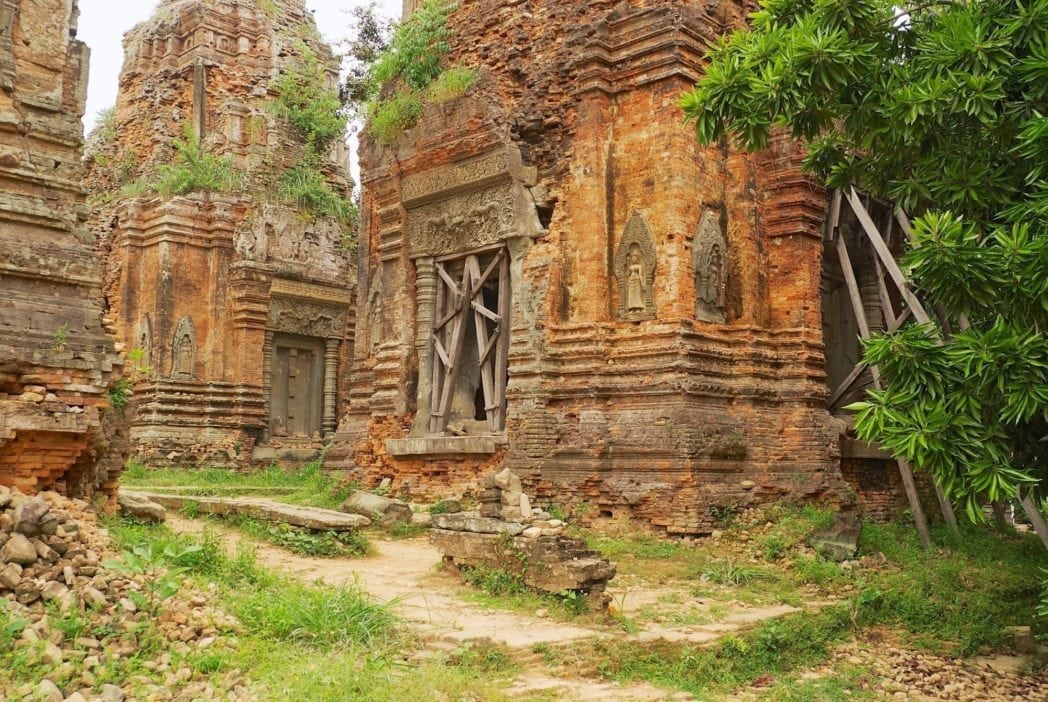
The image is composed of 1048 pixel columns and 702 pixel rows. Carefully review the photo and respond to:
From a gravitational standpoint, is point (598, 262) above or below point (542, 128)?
below

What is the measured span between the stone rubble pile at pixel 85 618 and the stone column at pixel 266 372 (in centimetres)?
1254

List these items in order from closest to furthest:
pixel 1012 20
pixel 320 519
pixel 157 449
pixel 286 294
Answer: pixel 1012 20 < pixel 320 519 < pixel 157 449 < pixel 286 294

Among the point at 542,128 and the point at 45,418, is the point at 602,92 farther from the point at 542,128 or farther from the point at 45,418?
the point at 45,418

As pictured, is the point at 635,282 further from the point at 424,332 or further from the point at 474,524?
the point at 474,524

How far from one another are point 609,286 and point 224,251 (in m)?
9.83

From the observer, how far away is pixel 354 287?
19.6 metres

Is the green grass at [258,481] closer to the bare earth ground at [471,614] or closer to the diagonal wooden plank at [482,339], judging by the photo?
the diagonal wooden plank at [482,339]

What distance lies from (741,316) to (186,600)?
7.33m

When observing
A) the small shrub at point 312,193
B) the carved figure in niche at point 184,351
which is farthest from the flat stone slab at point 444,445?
the small shrub at point 312,193

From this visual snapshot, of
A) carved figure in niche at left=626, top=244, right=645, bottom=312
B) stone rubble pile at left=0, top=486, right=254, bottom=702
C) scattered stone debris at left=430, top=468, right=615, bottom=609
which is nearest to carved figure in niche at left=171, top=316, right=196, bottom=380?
carved figure in niche at left=626, top=244, right=645, bottom=312

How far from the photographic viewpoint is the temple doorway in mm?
19141

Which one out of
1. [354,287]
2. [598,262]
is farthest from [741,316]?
[354,287]

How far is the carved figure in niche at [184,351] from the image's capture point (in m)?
17.7

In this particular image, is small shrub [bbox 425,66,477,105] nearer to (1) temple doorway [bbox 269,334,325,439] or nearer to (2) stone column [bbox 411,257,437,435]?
(2) stone column [bbox 411,257,437,435]
